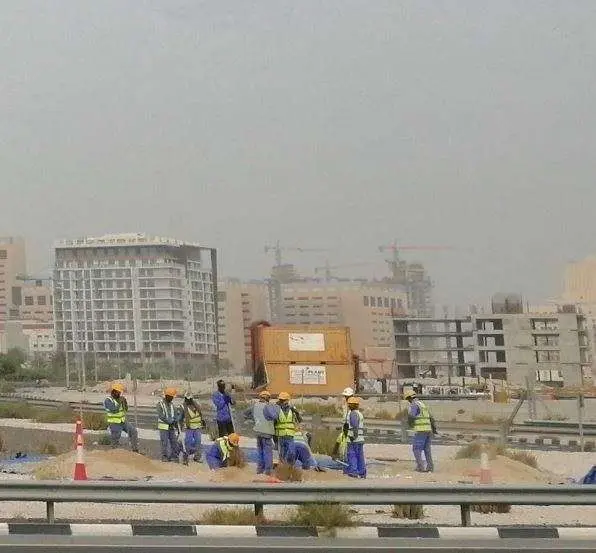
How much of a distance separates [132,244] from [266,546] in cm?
13258

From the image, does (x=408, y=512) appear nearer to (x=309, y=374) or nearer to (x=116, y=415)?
(x=116, y=415)

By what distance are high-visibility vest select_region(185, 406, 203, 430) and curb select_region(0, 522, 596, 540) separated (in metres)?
9.51

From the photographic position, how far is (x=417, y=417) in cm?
1830

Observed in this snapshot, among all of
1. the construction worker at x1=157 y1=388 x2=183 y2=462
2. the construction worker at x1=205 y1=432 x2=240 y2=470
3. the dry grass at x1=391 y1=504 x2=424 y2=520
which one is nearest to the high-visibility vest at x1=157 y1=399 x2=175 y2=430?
the construction worker at x1=157 y1=388 x2=183 y2=462

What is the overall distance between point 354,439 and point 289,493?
7.55 meters

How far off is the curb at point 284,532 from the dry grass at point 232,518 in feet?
1.50

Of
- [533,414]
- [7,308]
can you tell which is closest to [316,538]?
[533,414]

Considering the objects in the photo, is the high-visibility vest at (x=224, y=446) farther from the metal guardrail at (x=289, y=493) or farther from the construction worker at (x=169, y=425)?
the metal guardrail at (x=289, y=493)

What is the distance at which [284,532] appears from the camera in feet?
34.3

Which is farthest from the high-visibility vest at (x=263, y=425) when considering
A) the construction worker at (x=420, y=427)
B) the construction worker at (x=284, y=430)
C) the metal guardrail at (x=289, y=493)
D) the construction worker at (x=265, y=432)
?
the metal guardrail at (x=289, y=493)

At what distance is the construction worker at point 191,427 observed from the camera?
65.5 feet

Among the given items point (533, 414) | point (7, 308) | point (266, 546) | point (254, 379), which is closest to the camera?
point (266, 546)

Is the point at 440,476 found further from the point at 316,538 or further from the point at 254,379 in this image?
the point at 254,379

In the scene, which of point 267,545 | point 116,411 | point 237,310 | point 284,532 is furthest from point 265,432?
point 237,310
